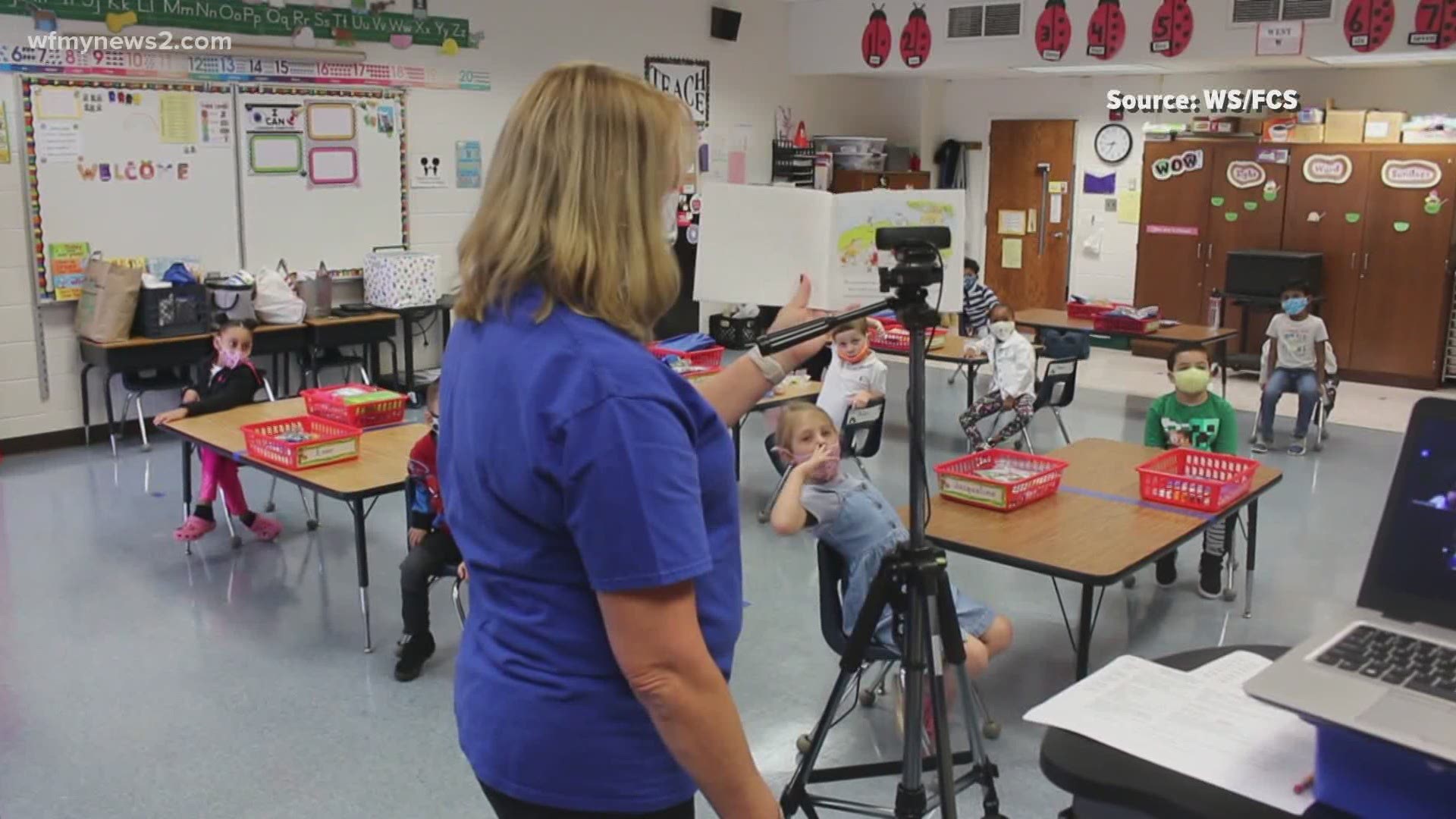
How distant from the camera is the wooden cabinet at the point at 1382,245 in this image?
8898 millimetres

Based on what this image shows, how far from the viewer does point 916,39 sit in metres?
10.4

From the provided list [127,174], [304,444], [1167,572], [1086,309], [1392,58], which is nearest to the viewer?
[304,444]

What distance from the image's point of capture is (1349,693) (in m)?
1.09

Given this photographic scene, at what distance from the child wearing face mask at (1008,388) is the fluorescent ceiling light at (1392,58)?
3.84 metres

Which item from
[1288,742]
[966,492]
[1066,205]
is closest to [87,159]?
[966,492]

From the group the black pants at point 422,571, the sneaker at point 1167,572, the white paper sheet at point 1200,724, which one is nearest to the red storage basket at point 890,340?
the sneaker at point 1167,572

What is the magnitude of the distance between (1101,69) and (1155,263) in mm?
1652

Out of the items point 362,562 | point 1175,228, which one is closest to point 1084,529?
point 362,562

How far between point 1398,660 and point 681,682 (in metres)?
0.67

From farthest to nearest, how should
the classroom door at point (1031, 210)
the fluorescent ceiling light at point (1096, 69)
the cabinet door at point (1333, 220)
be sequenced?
1. the classroom door at point (1031, 210)
2. the fluorescent ceiling light at point (1096, 69)
3. the cabinet door at point (1333, 220)

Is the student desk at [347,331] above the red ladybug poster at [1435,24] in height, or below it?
below

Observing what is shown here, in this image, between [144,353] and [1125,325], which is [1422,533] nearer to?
[144,353]

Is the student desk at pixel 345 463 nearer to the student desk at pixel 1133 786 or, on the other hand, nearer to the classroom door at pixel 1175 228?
the student desk at pixel 1133 786

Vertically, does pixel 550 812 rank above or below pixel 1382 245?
below
